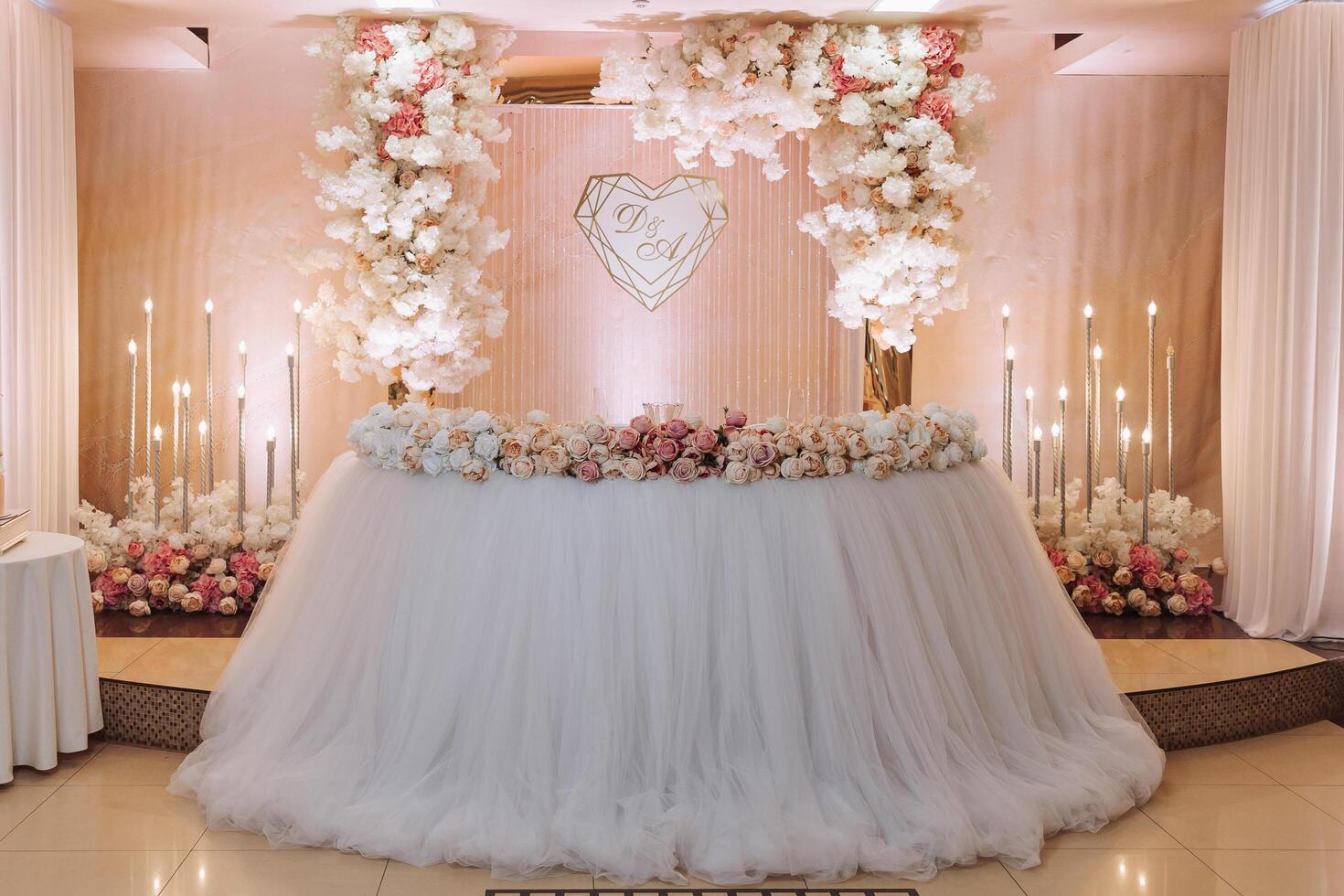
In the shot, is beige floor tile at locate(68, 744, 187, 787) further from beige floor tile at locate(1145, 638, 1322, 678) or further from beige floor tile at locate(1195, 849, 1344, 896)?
beige floor tile at locate(1145, 638, 1322, 678)

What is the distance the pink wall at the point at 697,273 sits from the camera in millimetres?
6418

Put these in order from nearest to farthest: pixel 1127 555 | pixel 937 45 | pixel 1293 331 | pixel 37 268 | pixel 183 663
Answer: pixel 183 663 < pixel 1293 331 < pixel 37 268 < pixel 1127 555 < pixel 937 45

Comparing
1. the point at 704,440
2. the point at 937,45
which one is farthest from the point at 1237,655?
the point at 937,45

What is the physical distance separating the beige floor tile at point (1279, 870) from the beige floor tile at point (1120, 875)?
5cm

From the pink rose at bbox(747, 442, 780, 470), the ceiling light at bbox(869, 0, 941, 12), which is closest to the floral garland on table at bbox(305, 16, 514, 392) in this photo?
the ceiling light at bbox(869, 0, 941, 12)

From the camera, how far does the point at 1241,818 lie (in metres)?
3.51

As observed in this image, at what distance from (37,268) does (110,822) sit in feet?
9.56

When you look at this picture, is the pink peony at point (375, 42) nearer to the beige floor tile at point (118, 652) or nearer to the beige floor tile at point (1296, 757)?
the beige floor tile at point (118, 652)

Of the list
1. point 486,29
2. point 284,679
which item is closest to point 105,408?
point 486,29

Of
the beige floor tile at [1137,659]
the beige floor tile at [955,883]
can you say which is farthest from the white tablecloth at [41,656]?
the beige floor tile at [1137,659]

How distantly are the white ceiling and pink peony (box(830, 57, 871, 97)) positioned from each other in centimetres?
22

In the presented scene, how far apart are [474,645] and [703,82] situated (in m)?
3.42

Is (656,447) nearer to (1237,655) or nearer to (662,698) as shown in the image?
(662,698)

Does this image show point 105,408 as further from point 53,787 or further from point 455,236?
point 53,787
